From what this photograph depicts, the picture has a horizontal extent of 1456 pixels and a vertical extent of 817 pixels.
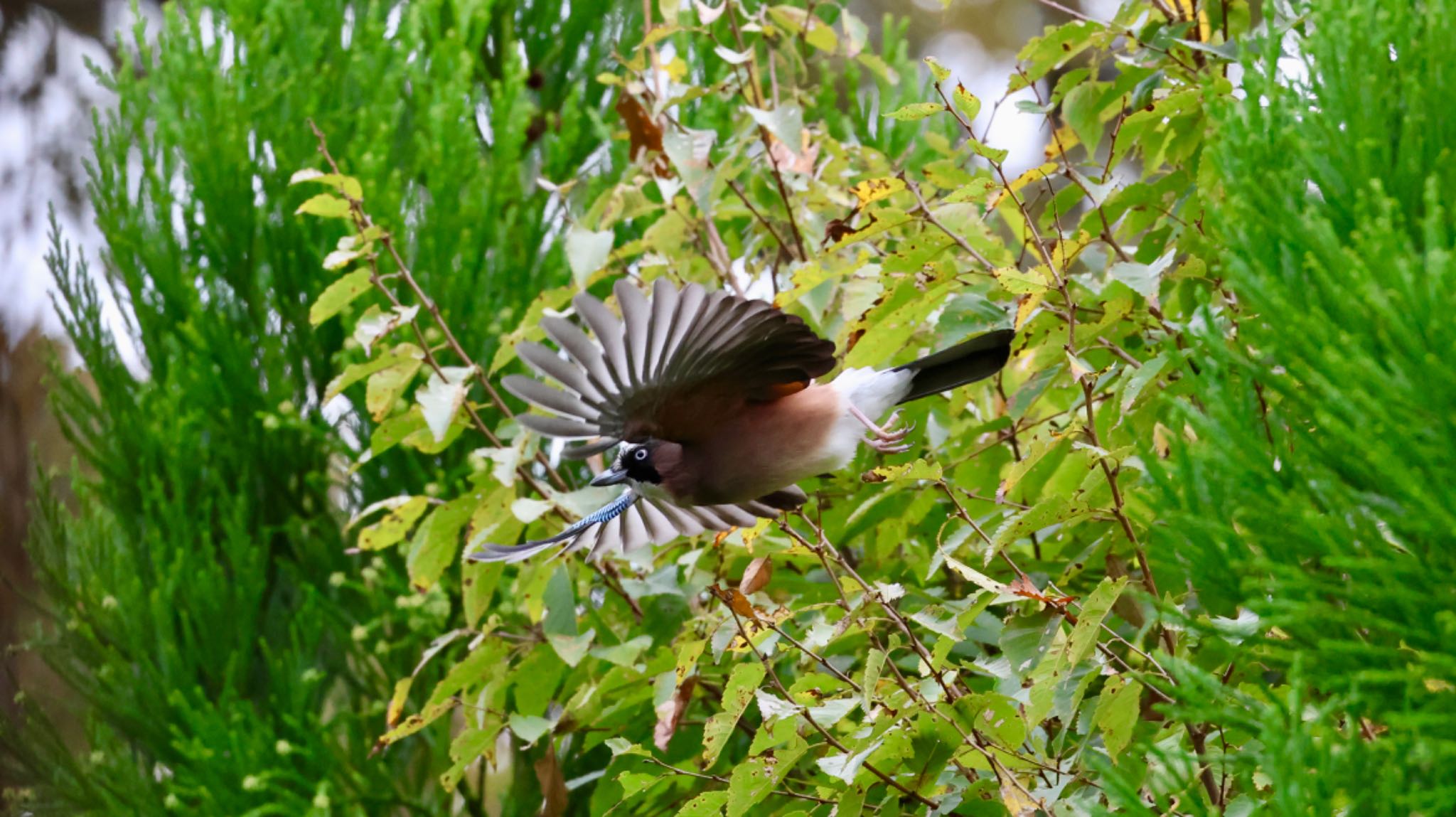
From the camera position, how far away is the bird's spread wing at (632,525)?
6.09ft

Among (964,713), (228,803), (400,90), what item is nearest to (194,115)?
(400,90)

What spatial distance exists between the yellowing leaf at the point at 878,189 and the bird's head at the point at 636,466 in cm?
45

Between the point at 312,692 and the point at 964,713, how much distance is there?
74.2 inches

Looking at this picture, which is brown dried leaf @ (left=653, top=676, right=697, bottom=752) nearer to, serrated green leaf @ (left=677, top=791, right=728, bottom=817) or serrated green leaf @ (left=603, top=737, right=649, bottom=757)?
serrated green leaf @ (left=603, top=737, right=649, bottom=757)

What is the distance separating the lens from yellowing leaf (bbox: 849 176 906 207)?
1.64m

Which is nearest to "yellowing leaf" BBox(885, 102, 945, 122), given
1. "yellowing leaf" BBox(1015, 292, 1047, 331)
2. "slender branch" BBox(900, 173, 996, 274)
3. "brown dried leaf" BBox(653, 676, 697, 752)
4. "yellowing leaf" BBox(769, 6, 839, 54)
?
"slender branch" BBox(900, 173, 996, 274)

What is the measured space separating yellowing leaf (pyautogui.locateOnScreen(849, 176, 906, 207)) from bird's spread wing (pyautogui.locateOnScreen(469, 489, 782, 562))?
46cm

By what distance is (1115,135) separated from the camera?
1.64 m

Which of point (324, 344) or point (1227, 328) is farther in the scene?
point (324, 344)

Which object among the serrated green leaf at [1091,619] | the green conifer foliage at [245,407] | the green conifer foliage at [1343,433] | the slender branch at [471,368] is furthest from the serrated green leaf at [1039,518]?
the green conifer foliage at [245,407]

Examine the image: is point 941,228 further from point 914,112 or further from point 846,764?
point 846,764

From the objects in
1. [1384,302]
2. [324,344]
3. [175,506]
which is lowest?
[1384,302]

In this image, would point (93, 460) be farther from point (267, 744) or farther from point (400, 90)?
point (400, 90)

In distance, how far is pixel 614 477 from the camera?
1784 millimetres
